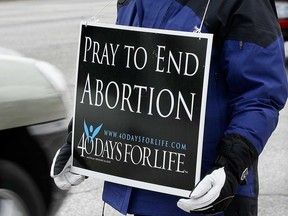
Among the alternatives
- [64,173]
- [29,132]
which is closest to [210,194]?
[64,173]

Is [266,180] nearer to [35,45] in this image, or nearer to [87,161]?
[87,161]

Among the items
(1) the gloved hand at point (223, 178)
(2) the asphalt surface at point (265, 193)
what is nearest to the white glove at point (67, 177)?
(1) the gloved hand at point (223, 178)

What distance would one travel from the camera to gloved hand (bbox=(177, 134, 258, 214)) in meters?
2.07

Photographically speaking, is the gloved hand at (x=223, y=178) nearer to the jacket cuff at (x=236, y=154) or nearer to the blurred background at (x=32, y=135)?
the jacket cuff at (x=236, y=154)

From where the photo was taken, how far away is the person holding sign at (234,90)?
7.02 ft

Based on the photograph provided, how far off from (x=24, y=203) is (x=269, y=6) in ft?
6.67

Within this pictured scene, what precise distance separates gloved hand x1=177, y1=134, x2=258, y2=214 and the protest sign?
10 cm

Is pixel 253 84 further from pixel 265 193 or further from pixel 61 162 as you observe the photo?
pixel 265 193

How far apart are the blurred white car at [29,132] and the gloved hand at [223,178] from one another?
1755mm

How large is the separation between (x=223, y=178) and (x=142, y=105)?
1.17ft

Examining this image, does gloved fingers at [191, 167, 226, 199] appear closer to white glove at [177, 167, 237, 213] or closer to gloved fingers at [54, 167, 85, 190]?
white glove at [177, 167, 237, 213]

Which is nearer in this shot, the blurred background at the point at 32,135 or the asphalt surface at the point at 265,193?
the blurred background at the point at 32,135

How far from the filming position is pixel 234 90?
2.24 meters

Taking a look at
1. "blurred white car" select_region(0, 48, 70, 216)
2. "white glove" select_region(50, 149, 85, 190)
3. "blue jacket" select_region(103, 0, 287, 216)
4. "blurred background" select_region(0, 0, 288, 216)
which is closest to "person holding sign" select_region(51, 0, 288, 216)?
"blue jacket" select_region(103, 0, 287, 216)
